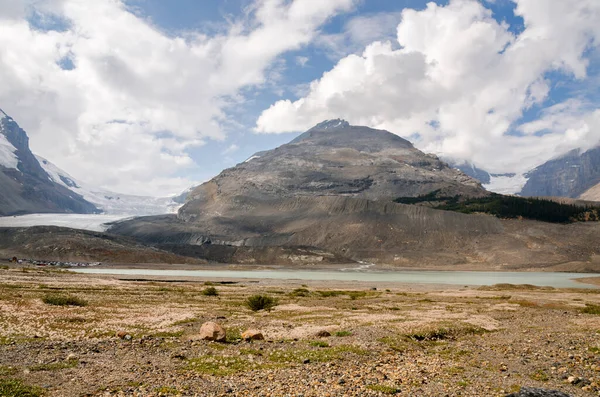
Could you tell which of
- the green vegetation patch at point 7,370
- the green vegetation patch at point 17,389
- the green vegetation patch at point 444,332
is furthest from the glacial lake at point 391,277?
the green vegetation patch at point 17,389

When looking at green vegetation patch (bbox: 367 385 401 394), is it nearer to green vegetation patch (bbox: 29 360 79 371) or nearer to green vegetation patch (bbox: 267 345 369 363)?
green vegetation patch (bbox: 267 345 369 363)

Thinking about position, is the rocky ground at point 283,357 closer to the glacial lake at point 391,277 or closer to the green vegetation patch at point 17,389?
the green vegetation patch at point 17,389

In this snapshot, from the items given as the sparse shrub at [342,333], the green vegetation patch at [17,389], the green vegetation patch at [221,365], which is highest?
the green vegetation patch at [17,389]

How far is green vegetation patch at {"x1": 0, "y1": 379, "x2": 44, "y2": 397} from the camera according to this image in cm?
1280

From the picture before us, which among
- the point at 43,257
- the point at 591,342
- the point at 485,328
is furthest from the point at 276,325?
the point at 43,257

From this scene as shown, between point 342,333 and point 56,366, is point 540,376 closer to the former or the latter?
point 342,333

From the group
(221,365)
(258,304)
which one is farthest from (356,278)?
(221,365)

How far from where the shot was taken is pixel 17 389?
520 inches

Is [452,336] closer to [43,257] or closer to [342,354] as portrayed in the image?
[342,354]

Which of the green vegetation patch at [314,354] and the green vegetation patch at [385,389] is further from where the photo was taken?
the green vegetation patch at [314,354]

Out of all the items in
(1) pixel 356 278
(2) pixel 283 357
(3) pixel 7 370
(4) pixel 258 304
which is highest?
(3) pixel 7 370

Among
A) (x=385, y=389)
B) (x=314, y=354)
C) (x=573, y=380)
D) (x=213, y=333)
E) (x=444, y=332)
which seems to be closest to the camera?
(x=385, y=389)

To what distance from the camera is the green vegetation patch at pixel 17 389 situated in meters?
12.8

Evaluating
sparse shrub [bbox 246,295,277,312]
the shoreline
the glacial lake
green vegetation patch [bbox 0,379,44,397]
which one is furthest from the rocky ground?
the glacial lake
